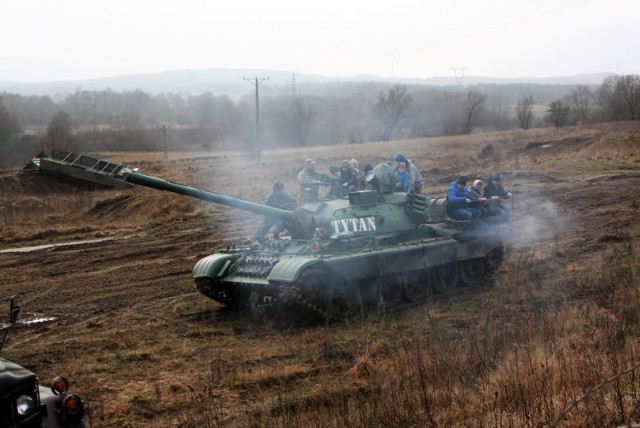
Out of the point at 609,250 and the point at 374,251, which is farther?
the point at 609,250

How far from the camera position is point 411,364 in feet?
28.6

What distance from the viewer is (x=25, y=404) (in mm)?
4879

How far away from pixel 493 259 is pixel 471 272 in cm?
78

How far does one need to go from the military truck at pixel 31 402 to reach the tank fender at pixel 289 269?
247 inches

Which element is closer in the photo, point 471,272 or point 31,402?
point 31,402

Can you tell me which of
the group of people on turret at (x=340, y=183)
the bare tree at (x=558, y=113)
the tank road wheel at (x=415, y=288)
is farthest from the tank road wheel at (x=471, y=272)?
the bare tree at (x=558, y=113)

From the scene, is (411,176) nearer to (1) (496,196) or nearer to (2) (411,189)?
(2) (411,189)

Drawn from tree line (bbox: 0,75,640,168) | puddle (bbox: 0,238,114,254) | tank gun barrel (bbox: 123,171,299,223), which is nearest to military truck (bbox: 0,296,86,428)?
tank gun barrel (bbox: 123,171,299,223)

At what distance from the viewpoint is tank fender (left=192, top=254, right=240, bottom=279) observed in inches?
512

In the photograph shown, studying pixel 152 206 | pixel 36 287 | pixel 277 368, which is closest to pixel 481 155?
pixel 152 206

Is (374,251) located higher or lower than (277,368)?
higher

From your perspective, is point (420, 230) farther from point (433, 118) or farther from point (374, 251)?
point (433, 118)

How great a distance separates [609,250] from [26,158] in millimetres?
43267

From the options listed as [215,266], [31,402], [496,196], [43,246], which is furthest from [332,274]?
[43,246]
